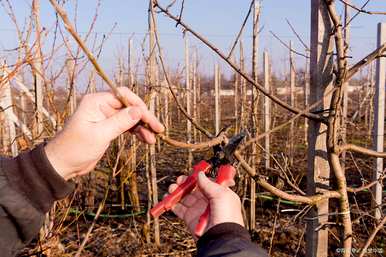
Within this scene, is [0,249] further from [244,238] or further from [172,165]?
[172,165]

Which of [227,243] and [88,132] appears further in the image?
[88,132]

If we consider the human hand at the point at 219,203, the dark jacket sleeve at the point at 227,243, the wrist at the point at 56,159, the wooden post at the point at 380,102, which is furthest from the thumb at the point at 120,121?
the wooden post at the point at 380,102

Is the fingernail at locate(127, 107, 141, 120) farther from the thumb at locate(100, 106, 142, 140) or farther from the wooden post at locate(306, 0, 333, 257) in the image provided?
the wooden post at locate(306, 0, 333, 257)

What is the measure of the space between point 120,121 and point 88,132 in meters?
0.09

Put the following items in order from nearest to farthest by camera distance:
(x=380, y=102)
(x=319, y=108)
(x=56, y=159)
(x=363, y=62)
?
(x=56, y=159)
(x=363, y=62)
(x=319, y=108)
(x=380, y=102)

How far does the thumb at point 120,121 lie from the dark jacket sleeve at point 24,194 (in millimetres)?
167

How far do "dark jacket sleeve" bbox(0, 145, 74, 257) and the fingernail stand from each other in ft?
0.79

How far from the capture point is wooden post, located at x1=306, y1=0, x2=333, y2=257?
1.87 meters

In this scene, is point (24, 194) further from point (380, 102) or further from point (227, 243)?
point (380, 102)

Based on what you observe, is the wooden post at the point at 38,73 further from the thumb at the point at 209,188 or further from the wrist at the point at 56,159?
the thumb at the point at 209,188

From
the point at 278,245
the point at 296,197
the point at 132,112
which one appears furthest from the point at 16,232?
the point at 278,245

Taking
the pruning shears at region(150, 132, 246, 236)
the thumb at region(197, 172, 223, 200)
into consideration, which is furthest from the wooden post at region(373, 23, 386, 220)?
the thumb at region(197, 172, 223, 200)

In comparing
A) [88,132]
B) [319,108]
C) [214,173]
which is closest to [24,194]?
[88,132]

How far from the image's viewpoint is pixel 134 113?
1125 millimetres
